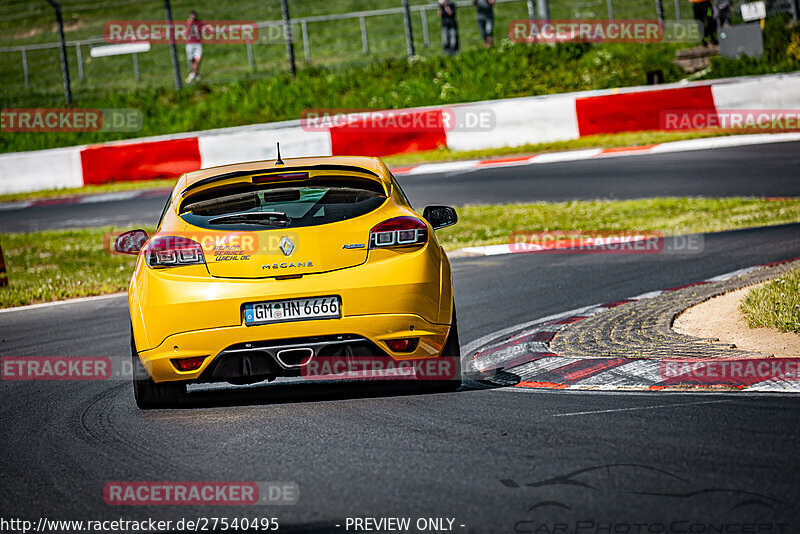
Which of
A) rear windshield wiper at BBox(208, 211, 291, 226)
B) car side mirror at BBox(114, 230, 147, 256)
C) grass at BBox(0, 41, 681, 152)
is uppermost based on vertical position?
grass at BBox(0, 41, 681, 152)

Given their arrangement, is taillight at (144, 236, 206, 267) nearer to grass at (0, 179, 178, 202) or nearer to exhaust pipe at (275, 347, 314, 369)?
exhaust pipe at (275, 347, 314, 369)

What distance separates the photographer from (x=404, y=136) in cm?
2356

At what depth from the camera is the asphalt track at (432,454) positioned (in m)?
4.55

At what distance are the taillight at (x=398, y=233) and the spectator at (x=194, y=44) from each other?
840 inches

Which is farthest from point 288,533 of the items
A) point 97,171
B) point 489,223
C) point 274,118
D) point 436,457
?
point 274,118

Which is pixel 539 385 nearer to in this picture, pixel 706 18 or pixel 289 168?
pixel 289 168

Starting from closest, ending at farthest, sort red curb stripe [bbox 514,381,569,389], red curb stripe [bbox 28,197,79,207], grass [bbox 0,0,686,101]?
red curb stripe [bbox 514,381,569,389], red curb stripe [bbox 28,197,79,207], grass [bbox 0,0,686,101]

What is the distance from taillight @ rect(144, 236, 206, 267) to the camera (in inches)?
266

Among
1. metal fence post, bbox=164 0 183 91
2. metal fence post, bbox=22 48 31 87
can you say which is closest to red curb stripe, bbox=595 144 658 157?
metal fence post, bbox=164 0 183 91

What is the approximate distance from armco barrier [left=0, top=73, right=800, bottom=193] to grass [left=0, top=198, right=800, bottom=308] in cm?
572

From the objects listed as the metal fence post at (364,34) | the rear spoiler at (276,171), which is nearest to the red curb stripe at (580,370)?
the rear spoiler at (276,171)

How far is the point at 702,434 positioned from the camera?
5477 millimetres

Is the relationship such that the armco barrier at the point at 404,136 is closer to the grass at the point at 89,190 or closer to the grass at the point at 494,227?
the grass at the point at 89,190

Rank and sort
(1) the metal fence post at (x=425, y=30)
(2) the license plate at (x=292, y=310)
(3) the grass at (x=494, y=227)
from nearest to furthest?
(2) the license plate at (x=292, y=310) < (3) the grass at (x=494, y=227) < (1) the metal fence post at (x=425, y=30)
